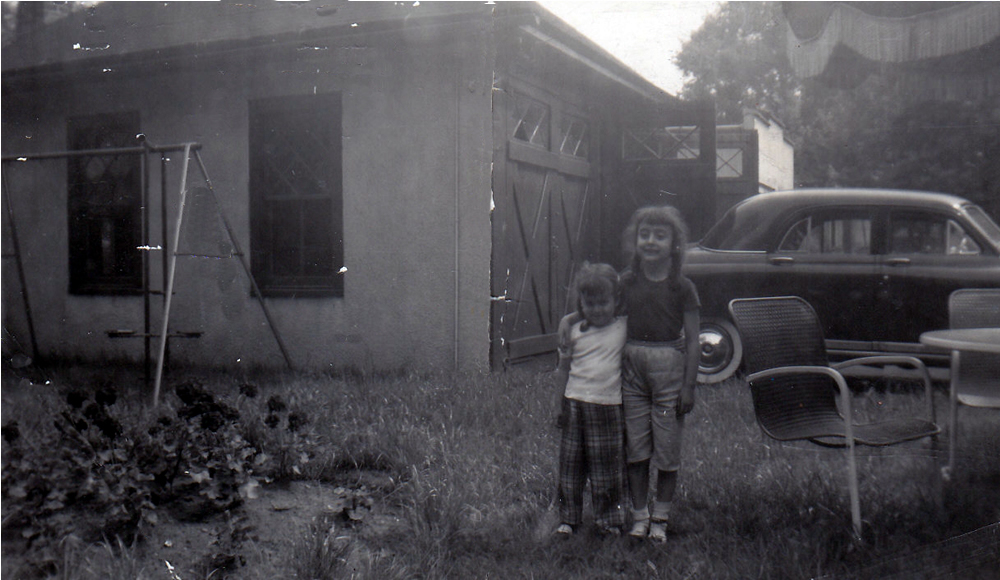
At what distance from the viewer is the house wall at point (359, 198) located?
7.64 m

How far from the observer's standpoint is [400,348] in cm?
788

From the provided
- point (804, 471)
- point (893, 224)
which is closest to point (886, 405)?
point (893, 224)

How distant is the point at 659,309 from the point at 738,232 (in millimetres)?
4306

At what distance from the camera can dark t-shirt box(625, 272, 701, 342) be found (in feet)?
12.1

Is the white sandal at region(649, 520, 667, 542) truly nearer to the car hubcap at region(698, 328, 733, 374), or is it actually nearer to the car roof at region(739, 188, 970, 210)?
the car hubcap at region(698, 328, 733, 374)

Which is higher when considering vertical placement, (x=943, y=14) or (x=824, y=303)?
(x=943, y=14)

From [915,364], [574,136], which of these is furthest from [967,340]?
[574,136]

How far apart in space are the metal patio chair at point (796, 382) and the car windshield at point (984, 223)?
356 centimetres

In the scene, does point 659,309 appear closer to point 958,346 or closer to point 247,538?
point 958,346

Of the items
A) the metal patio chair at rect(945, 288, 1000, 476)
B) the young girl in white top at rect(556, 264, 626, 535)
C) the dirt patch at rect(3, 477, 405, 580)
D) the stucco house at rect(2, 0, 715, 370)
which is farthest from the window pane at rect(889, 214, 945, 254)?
the dirt patch at rect(3, 477, 405, 580)

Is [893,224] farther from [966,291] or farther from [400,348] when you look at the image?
[400,348]

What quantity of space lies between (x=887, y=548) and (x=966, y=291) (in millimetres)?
1892

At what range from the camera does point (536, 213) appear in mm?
8719

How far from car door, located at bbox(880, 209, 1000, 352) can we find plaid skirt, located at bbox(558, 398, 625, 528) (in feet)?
14.3
